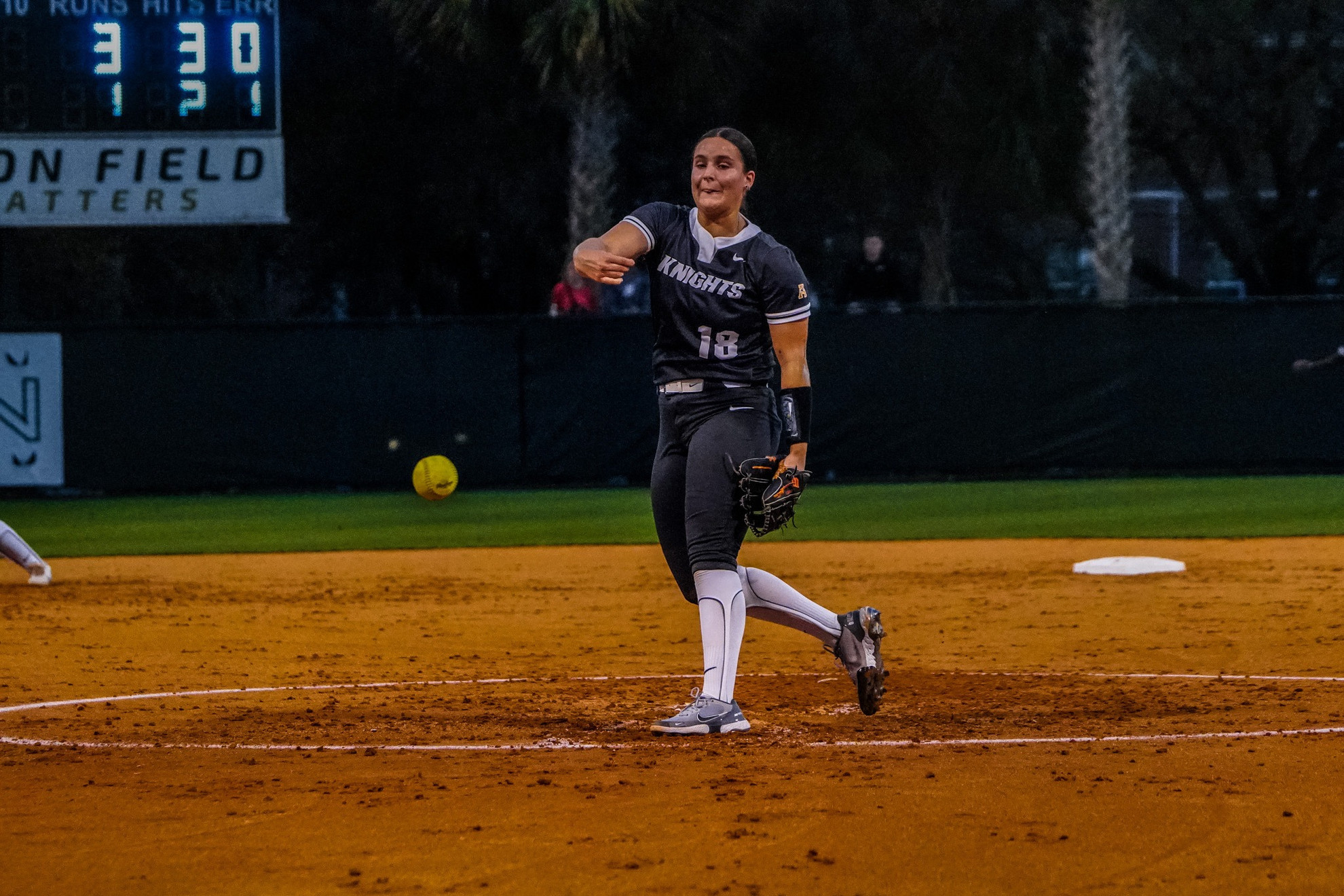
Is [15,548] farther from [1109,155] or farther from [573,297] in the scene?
Result: [1109,155]

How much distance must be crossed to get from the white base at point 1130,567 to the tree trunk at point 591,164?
41.3 feet

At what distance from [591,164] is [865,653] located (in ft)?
59.1

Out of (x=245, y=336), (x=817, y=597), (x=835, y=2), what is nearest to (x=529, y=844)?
(x=817, y=597)

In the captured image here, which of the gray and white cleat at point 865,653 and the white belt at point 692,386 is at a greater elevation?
the white belt at point 692,386

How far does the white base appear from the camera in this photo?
1188 cm

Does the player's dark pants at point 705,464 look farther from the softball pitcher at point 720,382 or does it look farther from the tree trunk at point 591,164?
the tree trunk at point 591,164

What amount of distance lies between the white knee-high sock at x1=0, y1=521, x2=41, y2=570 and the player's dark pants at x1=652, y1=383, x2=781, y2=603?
6150 mm

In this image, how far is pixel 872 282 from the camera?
69.7 feet

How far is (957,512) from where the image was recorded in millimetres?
17078

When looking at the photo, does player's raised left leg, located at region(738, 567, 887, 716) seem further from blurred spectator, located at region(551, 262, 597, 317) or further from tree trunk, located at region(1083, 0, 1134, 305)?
tree trunk, located at region(1083, 0, 1134, 305)

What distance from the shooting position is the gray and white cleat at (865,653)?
21.4 ft

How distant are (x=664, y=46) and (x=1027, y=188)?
396 inches

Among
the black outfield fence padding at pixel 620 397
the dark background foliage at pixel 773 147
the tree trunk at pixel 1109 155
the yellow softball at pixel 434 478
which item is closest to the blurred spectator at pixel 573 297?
the black outfield fence padding at pixel 620 397

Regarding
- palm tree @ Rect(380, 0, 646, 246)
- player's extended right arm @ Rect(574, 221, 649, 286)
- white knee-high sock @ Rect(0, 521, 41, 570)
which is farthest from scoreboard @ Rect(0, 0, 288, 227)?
player's extended right arm @ Rect(574, 221, 649, 286)
